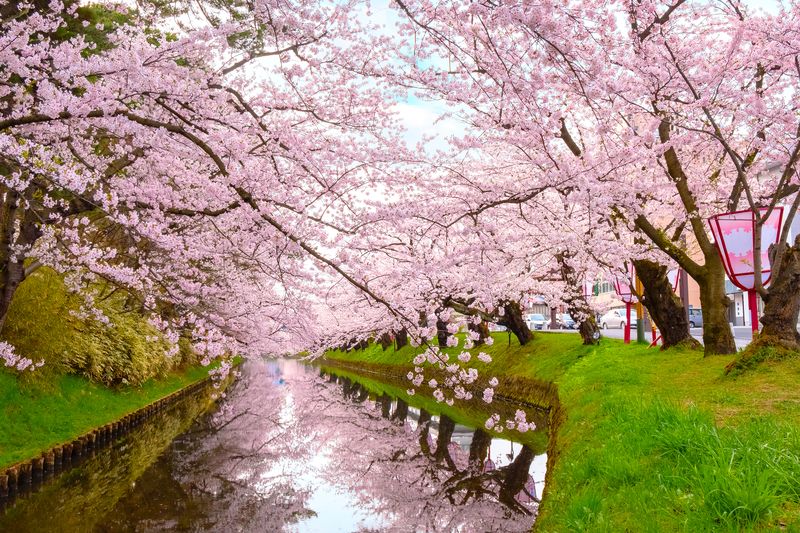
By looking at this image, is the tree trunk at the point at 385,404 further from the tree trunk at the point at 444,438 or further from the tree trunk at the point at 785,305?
the tree trunk at the point at 785,305

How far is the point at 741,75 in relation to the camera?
12.6m

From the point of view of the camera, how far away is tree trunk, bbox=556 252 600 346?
67.1ft

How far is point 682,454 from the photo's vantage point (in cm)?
568

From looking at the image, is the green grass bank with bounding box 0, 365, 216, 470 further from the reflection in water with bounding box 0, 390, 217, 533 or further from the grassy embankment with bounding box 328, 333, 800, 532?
the grassy embankment with bounding box 328, 333, 800, 532

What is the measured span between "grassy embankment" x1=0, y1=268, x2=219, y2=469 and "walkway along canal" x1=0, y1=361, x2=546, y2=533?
1.04 metres

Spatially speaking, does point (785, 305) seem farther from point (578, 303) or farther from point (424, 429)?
point (424, 429)

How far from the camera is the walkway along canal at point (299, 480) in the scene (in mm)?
9438

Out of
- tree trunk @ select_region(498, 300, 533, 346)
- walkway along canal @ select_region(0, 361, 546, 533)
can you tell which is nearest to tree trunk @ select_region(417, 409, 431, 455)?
walkway along canal @ select_region(0, 361, 546, 533)

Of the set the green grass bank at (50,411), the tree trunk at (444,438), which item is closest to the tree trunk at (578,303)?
the tree trunk at (444,438)

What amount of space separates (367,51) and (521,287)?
1233 centimetres

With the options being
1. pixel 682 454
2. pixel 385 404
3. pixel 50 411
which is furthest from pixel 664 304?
pixel 50 411

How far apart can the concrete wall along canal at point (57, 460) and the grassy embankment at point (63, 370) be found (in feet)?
0.61

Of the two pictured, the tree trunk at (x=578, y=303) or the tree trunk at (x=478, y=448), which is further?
the tree trunk at (x=578, y=303)

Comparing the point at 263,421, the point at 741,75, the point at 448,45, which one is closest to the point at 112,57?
the point at 448,45
